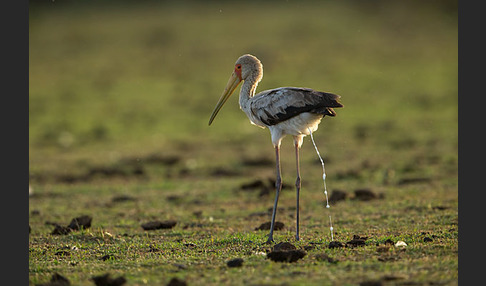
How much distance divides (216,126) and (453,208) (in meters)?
10.2

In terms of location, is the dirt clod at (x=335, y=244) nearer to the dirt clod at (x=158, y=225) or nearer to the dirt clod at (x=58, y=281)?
the dirt clod at (x=58, y=281)

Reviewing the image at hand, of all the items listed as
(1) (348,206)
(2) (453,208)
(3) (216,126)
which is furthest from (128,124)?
(2) (453,208)

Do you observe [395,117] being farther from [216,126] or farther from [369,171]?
[369,171]

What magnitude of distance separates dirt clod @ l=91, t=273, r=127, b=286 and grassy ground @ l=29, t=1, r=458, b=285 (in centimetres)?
22

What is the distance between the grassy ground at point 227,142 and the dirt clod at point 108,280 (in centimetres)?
22

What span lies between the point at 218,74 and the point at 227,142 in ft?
29.9

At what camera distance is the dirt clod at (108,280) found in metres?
5.55

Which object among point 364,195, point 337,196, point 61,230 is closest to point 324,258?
point 61,230

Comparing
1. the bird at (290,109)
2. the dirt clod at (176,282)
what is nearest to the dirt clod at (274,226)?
the bird at (290,109)

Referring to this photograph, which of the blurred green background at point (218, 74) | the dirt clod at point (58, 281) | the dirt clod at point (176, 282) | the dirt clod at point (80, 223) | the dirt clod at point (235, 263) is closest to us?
the dirt clod at point (176, 282)

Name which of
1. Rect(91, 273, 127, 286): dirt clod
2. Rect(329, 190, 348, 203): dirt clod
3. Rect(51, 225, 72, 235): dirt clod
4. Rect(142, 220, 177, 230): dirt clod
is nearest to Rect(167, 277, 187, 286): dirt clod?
Rect(91, 273, 127, 286): dirt clod

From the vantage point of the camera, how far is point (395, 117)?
62.9 feet

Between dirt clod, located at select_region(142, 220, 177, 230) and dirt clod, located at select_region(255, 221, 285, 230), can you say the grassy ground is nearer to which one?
dirt clod, located at select_region(142, 220, 177, 230)

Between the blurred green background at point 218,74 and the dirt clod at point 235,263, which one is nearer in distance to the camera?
the dirt clod at point 235,263
